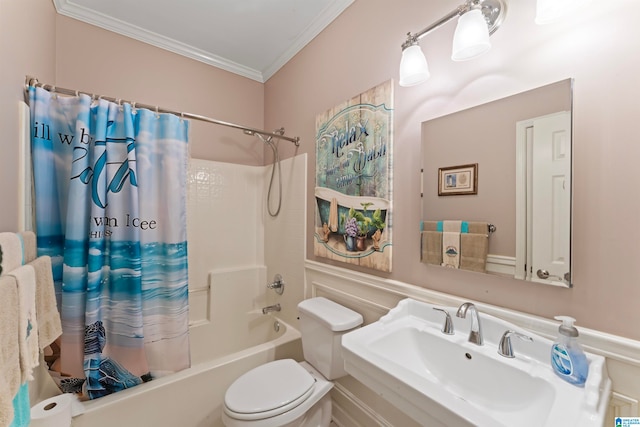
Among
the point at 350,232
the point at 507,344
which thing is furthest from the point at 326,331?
the point at 507,344

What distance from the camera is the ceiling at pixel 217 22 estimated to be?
63.2 inches

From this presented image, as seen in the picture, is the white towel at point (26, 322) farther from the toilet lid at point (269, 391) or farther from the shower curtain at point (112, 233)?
the toilet lid at point (269, 391)

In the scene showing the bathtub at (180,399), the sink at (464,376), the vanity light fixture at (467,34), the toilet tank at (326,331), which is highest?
the vanity light fixture at (467,34)

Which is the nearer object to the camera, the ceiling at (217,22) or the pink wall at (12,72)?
the pink wall at (12,72)

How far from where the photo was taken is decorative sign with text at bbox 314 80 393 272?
1.33 meters

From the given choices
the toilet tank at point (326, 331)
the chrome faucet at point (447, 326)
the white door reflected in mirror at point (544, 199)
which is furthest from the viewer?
the toilet tank at point (326, 331)

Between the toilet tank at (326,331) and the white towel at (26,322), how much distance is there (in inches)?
41.7

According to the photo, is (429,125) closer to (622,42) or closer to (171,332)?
(622,42)

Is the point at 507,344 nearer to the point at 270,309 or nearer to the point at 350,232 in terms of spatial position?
the point at 350,232

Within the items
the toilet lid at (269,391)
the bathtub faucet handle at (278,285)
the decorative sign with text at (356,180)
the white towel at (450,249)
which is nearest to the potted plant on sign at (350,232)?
the decorative sign with text at (356,180)

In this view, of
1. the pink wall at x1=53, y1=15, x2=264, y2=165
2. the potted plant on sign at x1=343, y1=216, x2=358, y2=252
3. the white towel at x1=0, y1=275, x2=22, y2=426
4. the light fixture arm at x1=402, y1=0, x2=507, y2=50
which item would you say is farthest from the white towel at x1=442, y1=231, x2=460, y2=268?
the pink wall at x1=53, y1=15, x2=264, y2=165

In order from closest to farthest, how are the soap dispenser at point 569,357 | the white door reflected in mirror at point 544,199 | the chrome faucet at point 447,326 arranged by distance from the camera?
the soap dispenser at point 569,357
the white door reflected in mirror at point 544,199
the chrome faucet at point 447,326

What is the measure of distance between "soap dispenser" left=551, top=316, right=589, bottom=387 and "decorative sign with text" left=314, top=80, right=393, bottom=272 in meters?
0.67

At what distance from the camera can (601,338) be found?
734 millimetres
